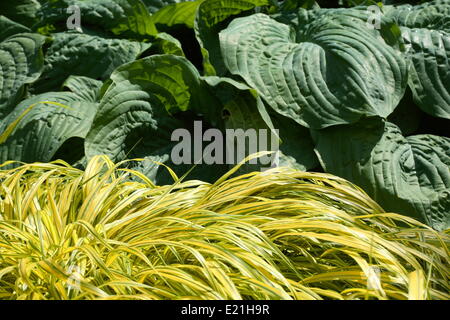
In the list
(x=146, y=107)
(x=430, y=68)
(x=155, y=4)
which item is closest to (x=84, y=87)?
(x=146, y=107)

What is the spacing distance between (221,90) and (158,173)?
39 centimetres

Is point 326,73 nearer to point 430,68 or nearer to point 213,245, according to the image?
point 430,68

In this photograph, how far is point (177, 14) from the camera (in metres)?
2.41

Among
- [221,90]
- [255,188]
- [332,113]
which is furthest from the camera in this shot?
[221,90]

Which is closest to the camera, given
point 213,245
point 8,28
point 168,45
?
point 213,245

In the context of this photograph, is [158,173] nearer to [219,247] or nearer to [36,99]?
[36,99]

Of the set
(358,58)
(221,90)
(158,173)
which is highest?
(358,58)

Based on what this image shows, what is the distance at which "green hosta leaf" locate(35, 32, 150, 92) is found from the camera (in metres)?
2.30

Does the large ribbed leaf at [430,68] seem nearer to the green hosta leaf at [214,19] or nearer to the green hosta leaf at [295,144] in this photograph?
the green hosta leaf at [295,144]

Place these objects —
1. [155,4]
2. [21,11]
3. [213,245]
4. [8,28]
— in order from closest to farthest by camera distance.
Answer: [213,245] → [8,28] → [155,4] → [21,11]

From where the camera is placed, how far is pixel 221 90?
2.03 m

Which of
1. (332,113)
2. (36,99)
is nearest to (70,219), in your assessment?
(36,99)

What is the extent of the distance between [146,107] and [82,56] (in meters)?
0.54

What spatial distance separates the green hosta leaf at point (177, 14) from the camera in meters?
2.34
